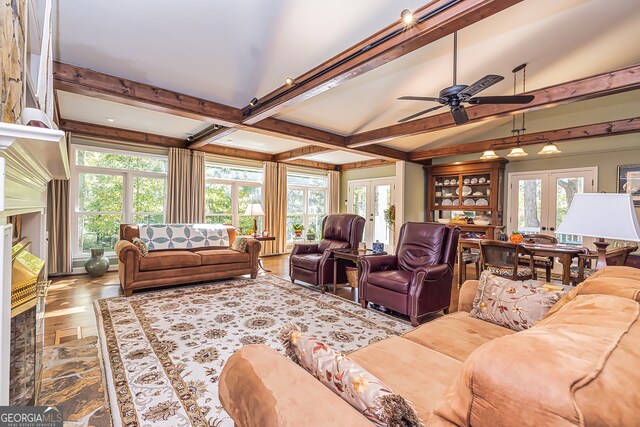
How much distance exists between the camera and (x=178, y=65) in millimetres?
2990

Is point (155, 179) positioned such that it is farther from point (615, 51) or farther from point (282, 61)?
point (615, 51)

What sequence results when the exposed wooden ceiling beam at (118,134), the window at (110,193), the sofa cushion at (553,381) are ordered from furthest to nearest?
the window at (110,193), the exposed wooden ceiling beam at (118,134), the sofa cushion at (553,381)

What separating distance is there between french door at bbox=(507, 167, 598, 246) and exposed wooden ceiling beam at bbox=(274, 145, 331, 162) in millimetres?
3990

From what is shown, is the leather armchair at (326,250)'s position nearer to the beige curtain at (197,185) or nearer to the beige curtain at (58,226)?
the beige curtain at (197,185)

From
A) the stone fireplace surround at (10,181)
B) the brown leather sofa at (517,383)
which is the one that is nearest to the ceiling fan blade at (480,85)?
the brown leather sofa at (517,383)

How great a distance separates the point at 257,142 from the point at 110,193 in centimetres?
282

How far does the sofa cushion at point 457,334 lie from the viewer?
62.4 inches

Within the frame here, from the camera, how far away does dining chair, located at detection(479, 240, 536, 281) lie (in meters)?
3.68

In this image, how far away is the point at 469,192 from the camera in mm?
6562

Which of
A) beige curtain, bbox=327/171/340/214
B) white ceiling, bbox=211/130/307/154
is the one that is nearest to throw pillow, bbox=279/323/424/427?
white ceiling, bbox=211/130/307/154

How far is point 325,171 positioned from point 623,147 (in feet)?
19.9

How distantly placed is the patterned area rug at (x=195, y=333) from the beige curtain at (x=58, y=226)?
1.99m

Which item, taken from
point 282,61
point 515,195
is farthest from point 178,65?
point 515,195

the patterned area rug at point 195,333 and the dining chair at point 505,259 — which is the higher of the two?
the dining chair at point 505,259
